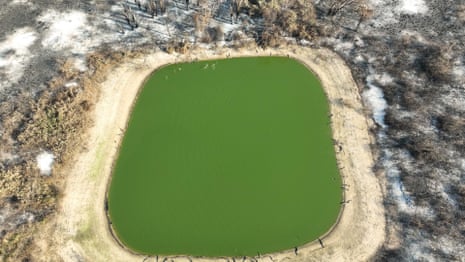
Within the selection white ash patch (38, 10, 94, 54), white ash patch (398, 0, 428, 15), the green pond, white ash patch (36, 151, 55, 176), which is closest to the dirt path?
the green pond

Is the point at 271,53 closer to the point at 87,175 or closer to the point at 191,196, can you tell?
the point at 191,196

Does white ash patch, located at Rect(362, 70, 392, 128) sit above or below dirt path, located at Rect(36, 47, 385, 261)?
above

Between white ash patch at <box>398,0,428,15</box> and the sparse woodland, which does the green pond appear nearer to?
the sparse woodland

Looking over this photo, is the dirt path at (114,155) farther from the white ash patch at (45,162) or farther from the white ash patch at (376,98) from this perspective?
the white ash patch at (45,162)

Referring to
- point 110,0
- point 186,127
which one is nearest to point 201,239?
point 186,127

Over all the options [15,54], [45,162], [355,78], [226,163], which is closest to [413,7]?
[355,78]

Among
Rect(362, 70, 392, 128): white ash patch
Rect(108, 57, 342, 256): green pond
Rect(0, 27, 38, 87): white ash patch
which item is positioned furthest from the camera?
Rect(0, 27, 38, 87): white ash patch
